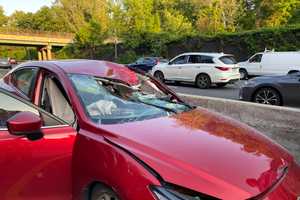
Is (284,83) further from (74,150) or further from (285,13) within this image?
(285,13)

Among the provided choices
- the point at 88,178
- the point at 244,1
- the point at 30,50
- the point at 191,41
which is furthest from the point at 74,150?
the point at 30,50

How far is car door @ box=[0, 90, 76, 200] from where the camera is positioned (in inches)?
136

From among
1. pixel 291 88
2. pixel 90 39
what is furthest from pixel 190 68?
pixel 90 39

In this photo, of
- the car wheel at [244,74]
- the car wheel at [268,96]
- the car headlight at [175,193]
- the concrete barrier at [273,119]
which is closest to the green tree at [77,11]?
the car wheel at [244,74]

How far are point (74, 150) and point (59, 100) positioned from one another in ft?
2.79

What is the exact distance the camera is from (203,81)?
66.8ft

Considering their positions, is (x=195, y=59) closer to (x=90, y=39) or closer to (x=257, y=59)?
(x=257, y=59)

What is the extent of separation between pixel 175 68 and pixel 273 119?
1549cm

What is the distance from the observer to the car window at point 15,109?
11.9ft

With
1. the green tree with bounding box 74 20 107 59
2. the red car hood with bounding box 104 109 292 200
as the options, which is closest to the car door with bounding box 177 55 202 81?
the red car hood with bounding box 104 109 292 200

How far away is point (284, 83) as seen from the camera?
36.4 ft

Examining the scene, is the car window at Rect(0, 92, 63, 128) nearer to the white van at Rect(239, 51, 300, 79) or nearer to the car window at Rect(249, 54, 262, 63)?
the white van at Rect(239, 51, 300, 79)

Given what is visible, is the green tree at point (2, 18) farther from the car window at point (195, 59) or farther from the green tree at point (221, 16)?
the car window at point (195, 59)

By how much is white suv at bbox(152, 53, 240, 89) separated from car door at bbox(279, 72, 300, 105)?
27.8 ft
